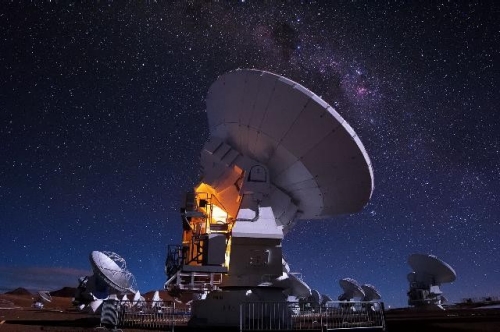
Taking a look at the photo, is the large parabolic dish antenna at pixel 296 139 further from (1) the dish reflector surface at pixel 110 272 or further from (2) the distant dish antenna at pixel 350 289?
(2) the distant dish antenna at pixel 350 289

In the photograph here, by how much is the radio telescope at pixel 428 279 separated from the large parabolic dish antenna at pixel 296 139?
83.0 ft

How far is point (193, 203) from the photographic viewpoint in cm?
1456

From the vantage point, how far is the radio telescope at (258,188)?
1295cm

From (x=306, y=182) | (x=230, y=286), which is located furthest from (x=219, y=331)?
(x=306, y=182)

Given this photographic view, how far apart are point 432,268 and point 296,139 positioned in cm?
2924

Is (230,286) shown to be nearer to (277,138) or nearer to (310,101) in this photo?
(277,138)

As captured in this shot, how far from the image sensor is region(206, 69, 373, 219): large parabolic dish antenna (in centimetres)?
1266

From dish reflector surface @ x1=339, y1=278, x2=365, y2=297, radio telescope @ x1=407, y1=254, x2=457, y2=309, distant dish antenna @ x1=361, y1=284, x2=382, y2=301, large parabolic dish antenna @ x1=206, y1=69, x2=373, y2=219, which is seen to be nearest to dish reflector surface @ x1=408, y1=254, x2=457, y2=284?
radio telescope @ x1=407, y1=254, x2=457, y2=309

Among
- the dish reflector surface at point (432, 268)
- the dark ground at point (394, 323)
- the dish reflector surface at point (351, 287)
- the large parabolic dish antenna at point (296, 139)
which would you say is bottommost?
the dark ground at point (394, 323)

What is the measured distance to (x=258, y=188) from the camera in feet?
46.3

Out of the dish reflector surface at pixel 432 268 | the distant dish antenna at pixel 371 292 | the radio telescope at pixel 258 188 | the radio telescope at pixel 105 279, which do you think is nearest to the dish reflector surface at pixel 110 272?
the radio telescope at pixel 105 279

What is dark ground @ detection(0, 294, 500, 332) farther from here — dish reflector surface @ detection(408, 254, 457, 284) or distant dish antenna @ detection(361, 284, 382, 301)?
distant dish antenna @ detection(361, 284, 382, 301)

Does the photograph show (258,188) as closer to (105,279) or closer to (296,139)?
(296,139)

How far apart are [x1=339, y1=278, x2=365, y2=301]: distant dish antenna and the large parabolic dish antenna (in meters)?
33.2
